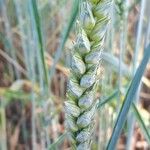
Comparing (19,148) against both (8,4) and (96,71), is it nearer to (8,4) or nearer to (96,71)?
(8,4)

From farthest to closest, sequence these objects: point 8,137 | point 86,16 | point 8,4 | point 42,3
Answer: point 8,4, point 8,137, point 42,3, point 86,16

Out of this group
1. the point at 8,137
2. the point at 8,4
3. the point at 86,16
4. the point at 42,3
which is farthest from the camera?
the point at 8,4

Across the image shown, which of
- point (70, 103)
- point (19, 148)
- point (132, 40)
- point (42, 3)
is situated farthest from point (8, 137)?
point (70, 103)

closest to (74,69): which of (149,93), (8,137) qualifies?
(8,137)

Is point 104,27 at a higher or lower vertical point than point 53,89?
higher

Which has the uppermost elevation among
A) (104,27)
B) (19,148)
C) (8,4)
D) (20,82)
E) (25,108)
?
(8,4)

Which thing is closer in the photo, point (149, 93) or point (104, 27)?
point (104, 27)
